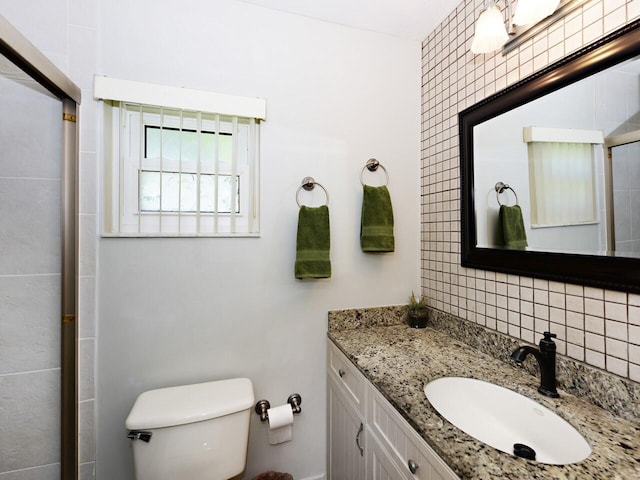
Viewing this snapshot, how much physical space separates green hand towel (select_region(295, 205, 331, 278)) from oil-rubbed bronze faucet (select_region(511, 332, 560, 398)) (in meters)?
0.75

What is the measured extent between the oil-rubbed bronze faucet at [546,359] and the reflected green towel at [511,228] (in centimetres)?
33

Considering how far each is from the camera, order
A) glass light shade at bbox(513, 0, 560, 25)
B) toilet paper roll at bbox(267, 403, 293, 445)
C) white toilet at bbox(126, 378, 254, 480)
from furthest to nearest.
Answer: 1. toilet paper roll at bbox(267, 403, 293, 445)
2. white toilet at bbox(126, 378, 254, 480)
3. glass light shade at bbox(513, 0, 560, 25)

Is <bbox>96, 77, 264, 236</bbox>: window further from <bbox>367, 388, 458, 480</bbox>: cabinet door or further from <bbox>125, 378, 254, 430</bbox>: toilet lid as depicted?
<bbox>367, 388, 458, 480</bbox>: cabinet door

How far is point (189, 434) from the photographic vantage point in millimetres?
1062

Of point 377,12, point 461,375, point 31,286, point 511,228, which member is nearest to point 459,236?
point 511,228

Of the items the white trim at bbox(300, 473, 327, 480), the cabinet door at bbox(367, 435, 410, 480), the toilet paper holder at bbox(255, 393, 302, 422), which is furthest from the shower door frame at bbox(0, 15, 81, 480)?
the cabinet door at bbox(367, 435, 410, 480)

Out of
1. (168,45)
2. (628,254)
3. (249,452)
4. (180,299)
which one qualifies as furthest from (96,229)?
(628,254)

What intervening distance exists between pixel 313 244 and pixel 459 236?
0.67 metres

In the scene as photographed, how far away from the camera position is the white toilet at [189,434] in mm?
1030

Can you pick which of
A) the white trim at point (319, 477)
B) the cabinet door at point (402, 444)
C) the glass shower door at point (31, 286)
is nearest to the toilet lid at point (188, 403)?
the glass shower door at point (31, 286)

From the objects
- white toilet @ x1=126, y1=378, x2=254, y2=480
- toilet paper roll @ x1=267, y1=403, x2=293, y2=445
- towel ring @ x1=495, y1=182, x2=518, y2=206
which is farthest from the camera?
toilet paper roll @ x1=267, y1=403, x2=293, y2=445

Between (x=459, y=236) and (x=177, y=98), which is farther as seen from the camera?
(x=459, y=236)

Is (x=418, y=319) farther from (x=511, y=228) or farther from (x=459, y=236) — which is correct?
(x=511, y=228)

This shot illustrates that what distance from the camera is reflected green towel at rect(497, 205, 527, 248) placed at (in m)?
1.07
